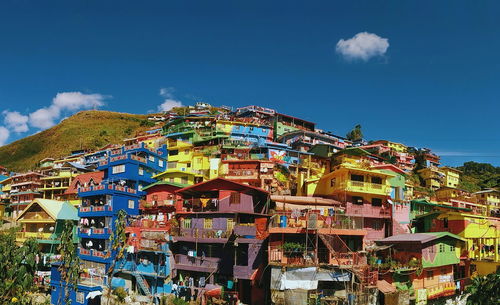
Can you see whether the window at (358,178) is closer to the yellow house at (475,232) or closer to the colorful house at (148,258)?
the yellow house at (475,232)

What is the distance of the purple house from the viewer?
3394 centimetres

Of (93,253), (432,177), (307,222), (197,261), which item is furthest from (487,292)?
(432,177)

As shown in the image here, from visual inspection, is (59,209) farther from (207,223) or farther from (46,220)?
(207,223)

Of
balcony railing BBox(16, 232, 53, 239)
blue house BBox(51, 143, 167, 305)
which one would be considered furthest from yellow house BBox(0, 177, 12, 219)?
blue house BBox(51, 143, 167, 305)

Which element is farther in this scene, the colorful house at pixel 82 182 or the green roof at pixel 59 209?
the colorful house at pixel 82 182

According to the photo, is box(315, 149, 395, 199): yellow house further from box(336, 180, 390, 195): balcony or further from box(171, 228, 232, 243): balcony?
box(171, 228, 232, 243): balcony

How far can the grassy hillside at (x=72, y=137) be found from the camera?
124 metres

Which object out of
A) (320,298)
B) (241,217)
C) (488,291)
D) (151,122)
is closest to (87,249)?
(241,217)

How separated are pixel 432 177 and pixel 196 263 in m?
60.5

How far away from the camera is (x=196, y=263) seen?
3775 cm

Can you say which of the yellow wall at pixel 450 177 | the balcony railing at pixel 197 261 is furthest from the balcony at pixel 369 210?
the yellow wall at pixel 450 177

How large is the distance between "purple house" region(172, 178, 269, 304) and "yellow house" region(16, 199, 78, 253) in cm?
2344

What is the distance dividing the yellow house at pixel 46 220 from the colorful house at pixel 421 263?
1641 inches

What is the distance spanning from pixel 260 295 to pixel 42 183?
191 ft
